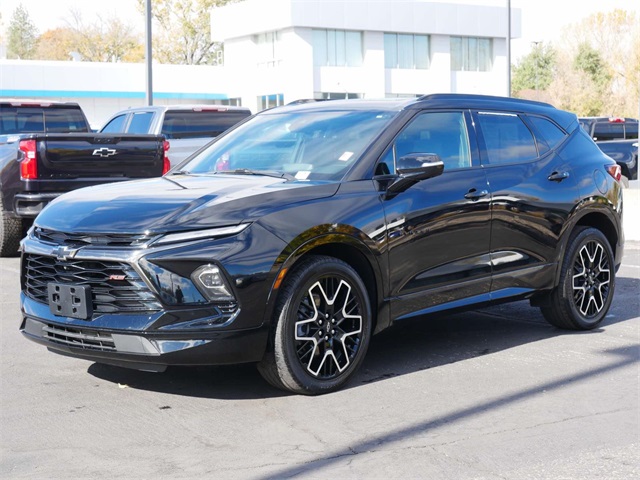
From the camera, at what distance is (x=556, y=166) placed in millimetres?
7508

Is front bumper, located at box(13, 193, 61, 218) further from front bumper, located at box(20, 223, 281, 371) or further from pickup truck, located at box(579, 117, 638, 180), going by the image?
pickup truck, located at box(579, 117, 638, 180)

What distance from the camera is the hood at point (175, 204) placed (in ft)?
17.8

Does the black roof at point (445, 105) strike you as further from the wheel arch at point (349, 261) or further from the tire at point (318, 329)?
the tire at point (318, 329)

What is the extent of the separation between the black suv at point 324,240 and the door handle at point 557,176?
0.05 ft

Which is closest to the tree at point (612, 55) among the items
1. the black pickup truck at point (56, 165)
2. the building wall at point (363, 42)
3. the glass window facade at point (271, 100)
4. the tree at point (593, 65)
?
the tree at point (593, 65)

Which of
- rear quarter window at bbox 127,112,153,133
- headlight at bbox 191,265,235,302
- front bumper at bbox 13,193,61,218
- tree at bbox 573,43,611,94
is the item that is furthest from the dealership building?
headlight at bbox 191,265,235,302

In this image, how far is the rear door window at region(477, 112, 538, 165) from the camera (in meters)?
7.09

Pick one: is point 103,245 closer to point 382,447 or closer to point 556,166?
point 382,447

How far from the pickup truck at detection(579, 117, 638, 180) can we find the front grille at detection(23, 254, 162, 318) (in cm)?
2157

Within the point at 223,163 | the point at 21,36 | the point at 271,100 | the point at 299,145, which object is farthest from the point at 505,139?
the point at 21,36

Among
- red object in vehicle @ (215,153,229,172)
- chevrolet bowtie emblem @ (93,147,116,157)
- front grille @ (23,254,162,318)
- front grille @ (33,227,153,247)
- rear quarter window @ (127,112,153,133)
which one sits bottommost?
front grille @ (23,254,162,318)

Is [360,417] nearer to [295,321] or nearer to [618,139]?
[295,321]

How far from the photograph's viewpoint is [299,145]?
21.6 ft

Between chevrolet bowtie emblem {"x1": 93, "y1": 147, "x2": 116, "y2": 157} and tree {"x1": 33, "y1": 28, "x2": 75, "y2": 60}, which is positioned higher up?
tree {"x1": 33, "y1": 28, "x2": 75, "y2": 60}
